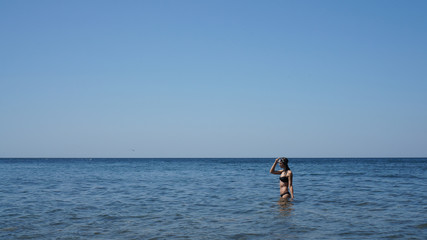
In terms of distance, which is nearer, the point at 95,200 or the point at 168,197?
the point at 95,200

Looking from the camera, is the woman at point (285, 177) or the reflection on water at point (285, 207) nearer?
the reflection on water at point (285, 207)

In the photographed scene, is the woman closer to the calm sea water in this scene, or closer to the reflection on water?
the reflection on water

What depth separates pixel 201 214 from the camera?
11.8 m

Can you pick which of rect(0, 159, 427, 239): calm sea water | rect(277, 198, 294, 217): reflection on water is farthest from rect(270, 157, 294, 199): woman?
rect(0, 159, 427, 239): calm sea water

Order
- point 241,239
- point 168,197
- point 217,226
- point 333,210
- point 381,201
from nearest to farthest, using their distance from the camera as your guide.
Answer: point 241,239
point 217,226
point 333,210
point 381,201
point 168,197

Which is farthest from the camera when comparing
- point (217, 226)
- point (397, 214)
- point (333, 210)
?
point (333, 210)

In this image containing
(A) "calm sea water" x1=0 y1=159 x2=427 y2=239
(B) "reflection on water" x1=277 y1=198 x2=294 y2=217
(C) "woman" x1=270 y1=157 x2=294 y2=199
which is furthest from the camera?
(C) "woman" x1=270 y1=157 x2=294 y2=199

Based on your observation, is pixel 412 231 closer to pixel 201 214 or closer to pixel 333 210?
pixel 333 210

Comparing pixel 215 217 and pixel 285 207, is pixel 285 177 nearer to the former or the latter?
pixel 285 207

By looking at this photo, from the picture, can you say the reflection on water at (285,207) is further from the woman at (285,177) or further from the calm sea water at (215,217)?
the woman at (285,177)

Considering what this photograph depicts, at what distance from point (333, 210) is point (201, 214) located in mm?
4533

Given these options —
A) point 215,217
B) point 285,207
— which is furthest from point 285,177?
point 215,217

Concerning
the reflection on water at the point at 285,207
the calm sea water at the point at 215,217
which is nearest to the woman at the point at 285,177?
the reflection on water at the point at 285,207

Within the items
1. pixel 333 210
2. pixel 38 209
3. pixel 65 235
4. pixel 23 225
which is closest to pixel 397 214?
pixel 333 210
